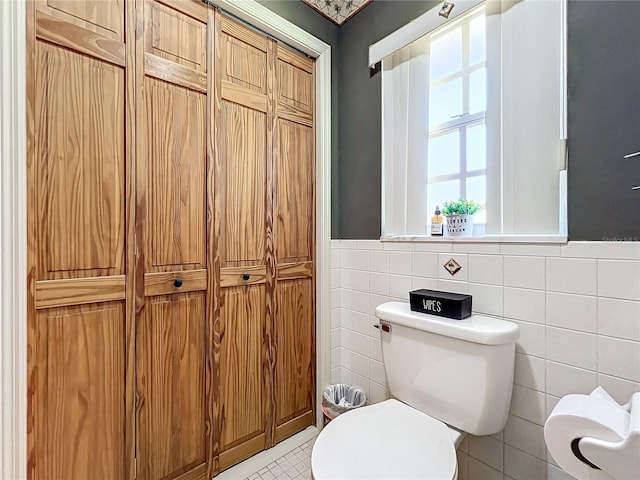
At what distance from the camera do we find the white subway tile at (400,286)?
1.40 m

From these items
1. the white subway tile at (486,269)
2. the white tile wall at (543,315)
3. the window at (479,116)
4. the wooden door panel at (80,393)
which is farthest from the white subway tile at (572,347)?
the wooden door panel at (80,393)

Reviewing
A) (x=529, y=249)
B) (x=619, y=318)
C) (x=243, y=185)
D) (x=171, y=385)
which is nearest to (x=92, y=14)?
(x=243, y=185)

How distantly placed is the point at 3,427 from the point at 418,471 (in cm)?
110

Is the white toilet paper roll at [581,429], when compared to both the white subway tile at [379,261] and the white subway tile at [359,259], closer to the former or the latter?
the white subway tile at [379,261]

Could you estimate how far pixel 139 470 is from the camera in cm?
108

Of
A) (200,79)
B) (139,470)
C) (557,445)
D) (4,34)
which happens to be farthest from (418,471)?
(4,34)

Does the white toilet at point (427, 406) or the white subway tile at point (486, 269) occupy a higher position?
the white subway tile at point (486, 269)

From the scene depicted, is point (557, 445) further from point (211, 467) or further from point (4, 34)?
point (4, 34)

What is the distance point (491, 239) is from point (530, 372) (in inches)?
18.3

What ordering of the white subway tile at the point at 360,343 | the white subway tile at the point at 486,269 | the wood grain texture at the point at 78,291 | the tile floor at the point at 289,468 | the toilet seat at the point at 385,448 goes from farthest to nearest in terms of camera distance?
1. the white subway tile at the point at 360,343
2. the tile floor at the point at 289,468
3. the white subway tile at the point at 486,269
4. the wood grain texture at the point at 78,291
5. the toilet seat at the point at 385,448

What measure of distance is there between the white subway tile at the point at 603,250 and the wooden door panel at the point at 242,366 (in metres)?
1.16

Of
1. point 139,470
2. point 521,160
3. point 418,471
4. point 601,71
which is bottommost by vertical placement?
point 139,470

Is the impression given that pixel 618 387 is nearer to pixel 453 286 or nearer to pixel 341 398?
pixel 453 286

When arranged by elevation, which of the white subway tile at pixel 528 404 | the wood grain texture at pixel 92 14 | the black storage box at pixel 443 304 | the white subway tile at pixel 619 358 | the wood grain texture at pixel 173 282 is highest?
the wood grain texture at pixel 92 14
